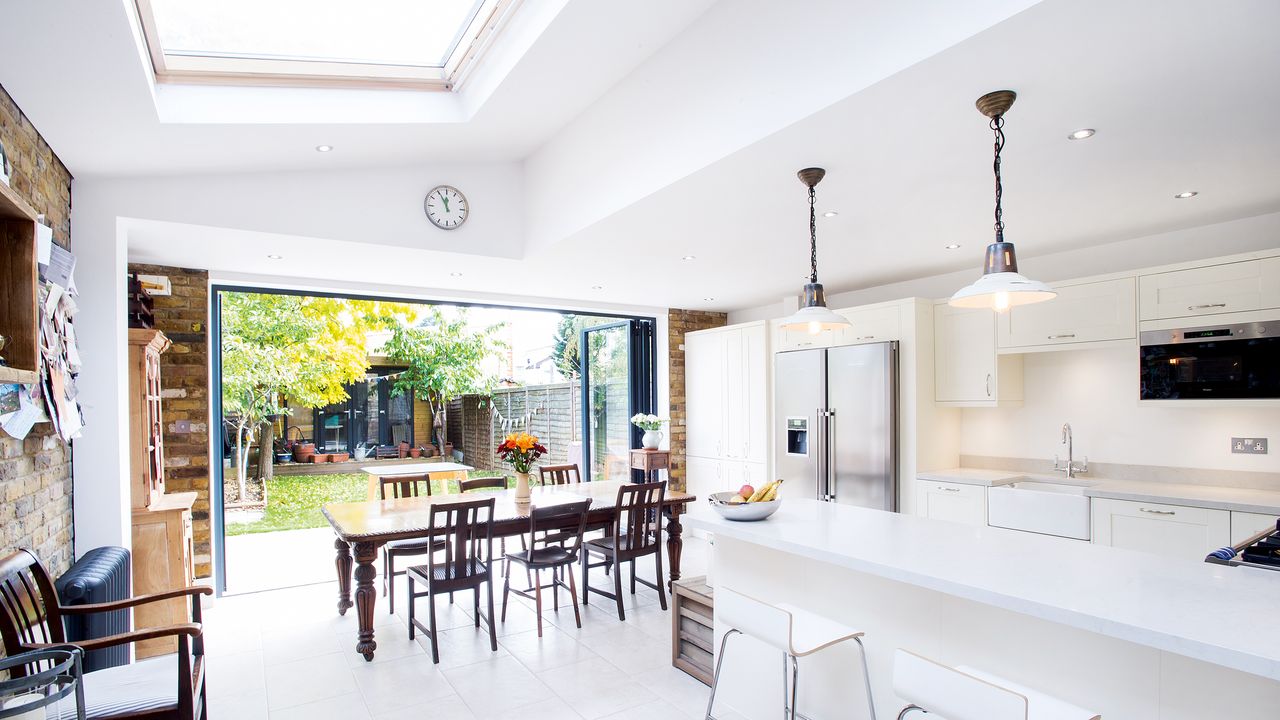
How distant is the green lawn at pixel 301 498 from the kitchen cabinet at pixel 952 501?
16.7 ft

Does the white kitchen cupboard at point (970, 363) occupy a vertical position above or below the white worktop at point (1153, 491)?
above

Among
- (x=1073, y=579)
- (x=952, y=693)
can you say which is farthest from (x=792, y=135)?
(x=952, y=693)

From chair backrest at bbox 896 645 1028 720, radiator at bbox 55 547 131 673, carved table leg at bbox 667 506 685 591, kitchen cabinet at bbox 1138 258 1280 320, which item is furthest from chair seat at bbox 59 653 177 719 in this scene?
kitchen cabinet at bbox 1138 258 1280 320

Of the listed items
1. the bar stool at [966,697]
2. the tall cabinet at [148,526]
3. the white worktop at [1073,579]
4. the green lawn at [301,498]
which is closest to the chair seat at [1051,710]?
the bar stool at [966,697]

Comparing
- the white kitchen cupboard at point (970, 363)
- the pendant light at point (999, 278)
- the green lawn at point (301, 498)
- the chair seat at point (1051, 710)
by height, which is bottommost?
the green lawn at point (301, 498)

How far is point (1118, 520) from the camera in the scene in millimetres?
3594

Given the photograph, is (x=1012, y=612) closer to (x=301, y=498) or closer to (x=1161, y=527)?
(x=1161, y=527)

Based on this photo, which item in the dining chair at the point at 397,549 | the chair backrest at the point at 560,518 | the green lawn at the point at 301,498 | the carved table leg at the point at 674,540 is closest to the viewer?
the chair backrest at the point at 560,518

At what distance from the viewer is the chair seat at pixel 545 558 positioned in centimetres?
402

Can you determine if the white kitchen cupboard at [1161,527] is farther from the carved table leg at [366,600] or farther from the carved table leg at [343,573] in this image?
the carved table leg at [343,573]

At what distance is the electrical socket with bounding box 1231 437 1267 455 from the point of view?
139 inches

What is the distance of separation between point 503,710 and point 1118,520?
3.32 meters

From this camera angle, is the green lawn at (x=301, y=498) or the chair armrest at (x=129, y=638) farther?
the green lawn at (x=301, y=498)

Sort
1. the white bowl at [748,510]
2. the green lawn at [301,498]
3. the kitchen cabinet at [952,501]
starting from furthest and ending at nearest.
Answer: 1. the green lawn at [301,498]
2. the kitchen cabinet at [952,501]
3. the white bowl at [748,510]
